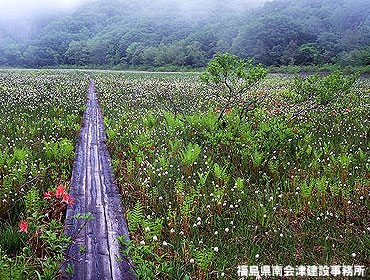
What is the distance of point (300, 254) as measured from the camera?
10.7 ft

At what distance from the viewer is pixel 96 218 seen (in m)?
3.85

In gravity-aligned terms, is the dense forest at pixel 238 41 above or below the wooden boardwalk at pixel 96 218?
above

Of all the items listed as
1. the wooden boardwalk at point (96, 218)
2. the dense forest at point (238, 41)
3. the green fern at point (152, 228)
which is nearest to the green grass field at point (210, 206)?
the green fern at point (152, 228)

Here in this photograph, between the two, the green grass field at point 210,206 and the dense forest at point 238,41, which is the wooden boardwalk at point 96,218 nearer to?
the green grass field at point 210,206

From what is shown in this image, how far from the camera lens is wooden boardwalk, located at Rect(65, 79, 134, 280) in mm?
2953

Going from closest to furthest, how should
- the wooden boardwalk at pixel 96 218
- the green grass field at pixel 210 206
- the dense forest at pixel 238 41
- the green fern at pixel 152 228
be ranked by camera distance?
the wooden boardwalk at pixel 96 218, the green grass field at pixel 210 206, the green fern at pixel 152 228, the dense forest at pixel 238 41

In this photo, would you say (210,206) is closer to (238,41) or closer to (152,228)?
(152,228)

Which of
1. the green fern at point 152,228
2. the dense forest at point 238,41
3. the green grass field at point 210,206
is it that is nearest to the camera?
the green grass field at point 210,206

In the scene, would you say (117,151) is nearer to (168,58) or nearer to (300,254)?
(300,254)

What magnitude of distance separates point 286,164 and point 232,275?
3503mm

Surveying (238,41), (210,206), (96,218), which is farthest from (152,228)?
(238,41)

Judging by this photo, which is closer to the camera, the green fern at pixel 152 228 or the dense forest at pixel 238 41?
the green fern at pixel 152 228

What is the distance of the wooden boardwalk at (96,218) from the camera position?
116 inches

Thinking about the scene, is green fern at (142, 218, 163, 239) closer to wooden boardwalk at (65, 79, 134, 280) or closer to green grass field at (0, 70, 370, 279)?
green grass field at (0, 70, 370, 279)
